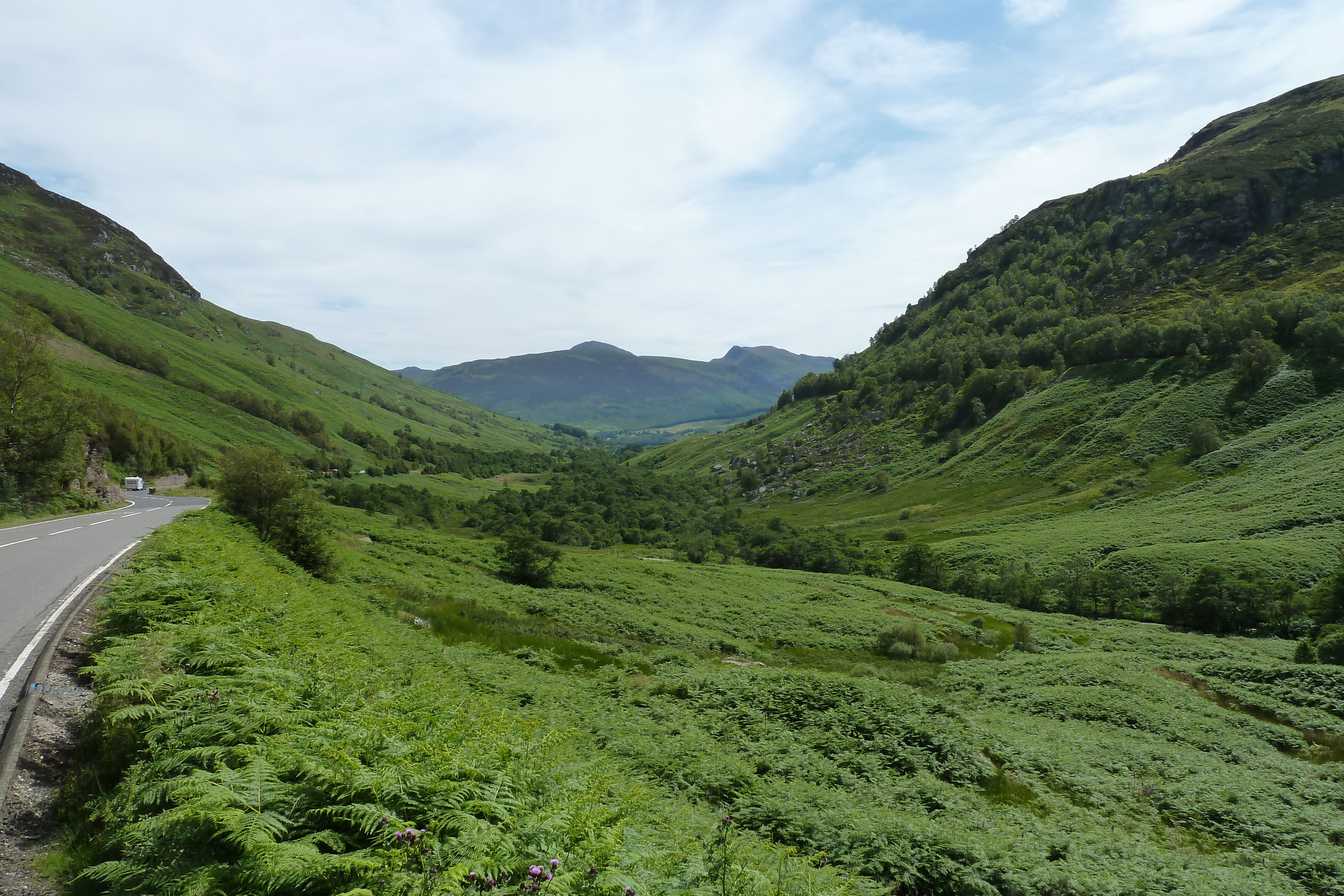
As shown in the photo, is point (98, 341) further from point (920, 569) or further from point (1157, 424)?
point (1157, 424)

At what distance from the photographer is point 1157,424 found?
125 m

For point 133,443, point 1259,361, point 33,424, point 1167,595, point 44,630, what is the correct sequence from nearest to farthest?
point 44,630
point 33,424
point 1167,595
point 133,443
point 1259,361

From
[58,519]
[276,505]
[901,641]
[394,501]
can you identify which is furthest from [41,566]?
[394,501]

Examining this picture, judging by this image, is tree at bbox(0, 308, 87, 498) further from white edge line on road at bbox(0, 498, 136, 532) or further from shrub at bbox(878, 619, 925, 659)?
shrub at bbox(878, 619, 925, 659)

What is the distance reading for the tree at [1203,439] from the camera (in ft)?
370

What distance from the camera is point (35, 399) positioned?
138 feet

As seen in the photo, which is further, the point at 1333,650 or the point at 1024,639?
the point at 1024,639

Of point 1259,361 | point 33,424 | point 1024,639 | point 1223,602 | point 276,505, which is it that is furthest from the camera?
point 1259,361

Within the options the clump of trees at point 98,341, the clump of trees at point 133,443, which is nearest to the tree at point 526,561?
the clump of trees at point 133,443

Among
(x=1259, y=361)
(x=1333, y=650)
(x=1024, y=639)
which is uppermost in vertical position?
(x=1259, y=361)

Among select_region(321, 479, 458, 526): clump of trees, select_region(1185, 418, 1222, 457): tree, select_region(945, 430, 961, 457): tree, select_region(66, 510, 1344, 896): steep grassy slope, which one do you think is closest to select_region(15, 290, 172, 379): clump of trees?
select_region(321, 479, 458, 526): clump of trees

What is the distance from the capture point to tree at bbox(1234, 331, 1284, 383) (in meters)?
122

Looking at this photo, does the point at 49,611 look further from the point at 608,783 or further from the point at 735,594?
the point at 735,594

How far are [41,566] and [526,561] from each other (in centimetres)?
4789
